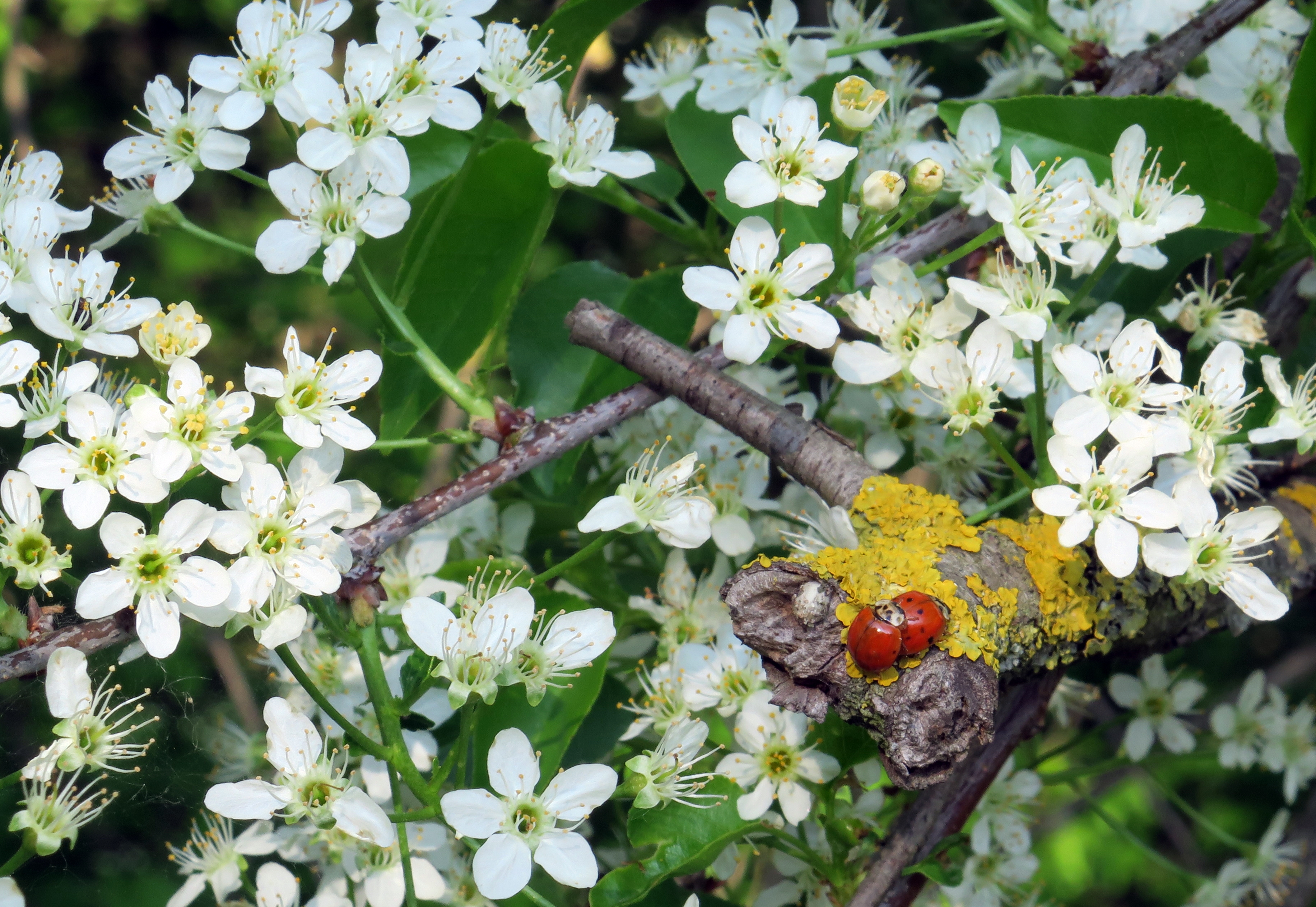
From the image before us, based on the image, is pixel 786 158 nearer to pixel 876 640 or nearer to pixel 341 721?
pixel 876 640

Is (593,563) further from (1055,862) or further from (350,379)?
(1055,862)

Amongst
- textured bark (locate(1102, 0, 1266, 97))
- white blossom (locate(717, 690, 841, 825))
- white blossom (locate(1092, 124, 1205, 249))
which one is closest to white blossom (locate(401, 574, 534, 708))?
white blossom (locate(717, 690, 841, 825))

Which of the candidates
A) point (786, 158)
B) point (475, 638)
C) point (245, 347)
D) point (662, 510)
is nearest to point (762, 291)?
point (786, 158)

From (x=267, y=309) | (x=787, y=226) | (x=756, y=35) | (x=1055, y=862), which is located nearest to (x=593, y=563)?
(x=787, y=226)

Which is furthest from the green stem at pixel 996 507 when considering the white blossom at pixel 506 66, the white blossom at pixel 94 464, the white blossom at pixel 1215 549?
the white blossom at pixel 94 464

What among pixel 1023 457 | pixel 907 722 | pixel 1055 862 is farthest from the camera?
pixel 1055 862

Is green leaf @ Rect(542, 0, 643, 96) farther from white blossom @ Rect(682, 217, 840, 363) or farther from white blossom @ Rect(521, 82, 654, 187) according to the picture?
white blossom @ Rect(682, 217, 840, 363)
